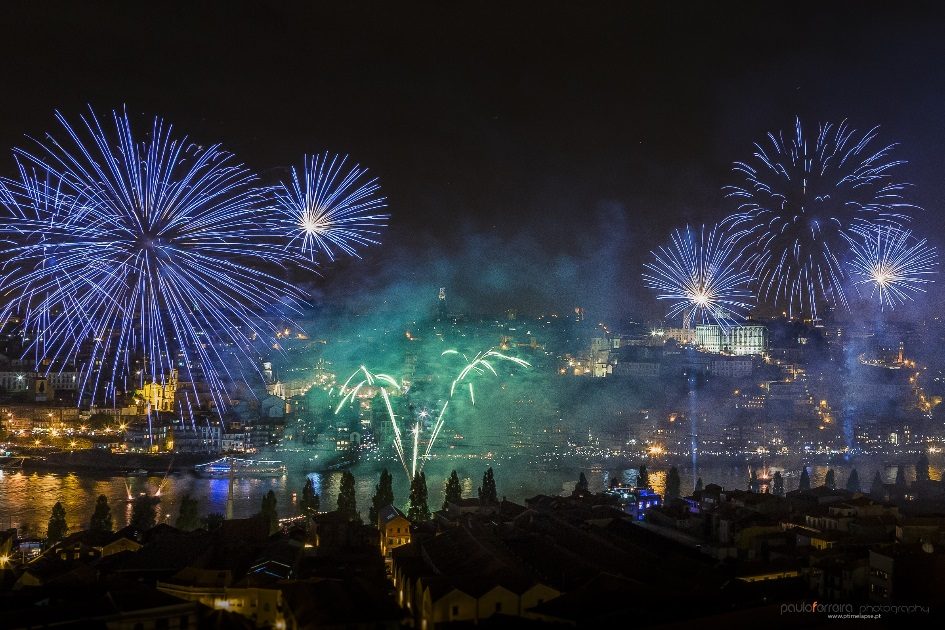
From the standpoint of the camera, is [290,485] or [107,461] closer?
[290,485]

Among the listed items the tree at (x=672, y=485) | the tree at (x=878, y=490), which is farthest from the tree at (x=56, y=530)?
the tree at (x=878, y=490)

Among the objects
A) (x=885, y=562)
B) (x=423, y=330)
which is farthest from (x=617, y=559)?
(x=423, y=330)

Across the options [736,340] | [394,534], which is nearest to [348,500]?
[394,534]

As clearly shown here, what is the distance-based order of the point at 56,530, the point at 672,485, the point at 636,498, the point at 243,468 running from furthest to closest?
the point at 243,468 → the point at 672,485 → the point at 636,498 → the point at 56,530

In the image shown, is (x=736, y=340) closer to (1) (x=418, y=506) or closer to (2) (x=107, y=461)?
(2) (x=107, y=461)

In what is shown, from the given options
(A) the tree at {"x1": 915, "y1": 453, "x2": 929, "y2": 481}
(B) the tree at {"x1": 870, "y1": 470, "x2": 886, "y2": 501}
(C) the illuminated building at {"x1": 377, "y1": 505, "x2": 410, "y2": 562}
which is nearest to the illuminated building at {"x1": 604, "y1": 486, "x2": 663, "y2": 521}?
(B) the tree at {"x1": 870, "y1": 470, "x2": 886, "y2": 501}

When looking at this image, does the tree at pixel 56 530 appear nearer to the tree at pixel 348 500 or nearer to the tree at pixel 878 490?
the tree at pixel 348 500
